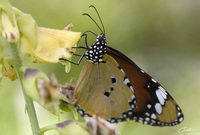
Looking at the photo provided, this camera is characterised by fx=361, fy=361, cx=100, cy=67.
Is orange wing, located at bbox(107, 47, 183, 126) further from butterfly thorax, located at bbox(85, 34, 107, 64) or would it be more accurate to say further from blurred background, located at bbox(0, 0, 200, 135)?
blurred background, located at bbox(0, 0, 200, 135)

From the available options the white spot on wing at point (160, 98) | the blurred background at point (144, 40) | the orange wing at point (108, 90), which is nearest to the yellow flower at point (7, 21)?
the orange wing at point (108, 90)

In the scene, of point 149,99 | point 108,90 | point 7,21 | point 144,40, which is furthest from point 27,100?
point 144,40

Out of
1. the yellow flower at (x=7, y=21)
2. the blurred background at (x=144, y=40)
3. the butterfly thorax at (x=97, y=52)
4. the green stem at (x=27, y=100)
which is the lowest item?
the green stem at (x=27, y=100)

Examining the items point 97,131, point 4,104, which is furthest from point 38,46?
point 4,104

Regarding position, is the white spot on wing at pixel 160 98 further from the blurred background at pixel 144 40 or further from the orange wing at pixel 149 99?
the blurred background at pixel 144 40

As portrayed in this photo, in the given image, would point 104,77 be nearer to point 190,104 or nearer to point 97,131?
point 97,131

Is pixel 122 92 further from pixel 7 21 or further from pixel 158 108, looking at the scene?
pixel 7 21

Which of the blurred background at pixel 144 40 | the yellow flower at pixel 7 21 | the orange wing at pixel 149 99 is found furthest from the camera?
the blurred background at pixel 144 40
